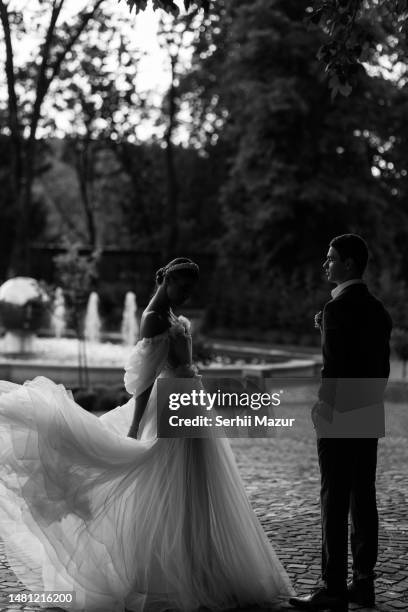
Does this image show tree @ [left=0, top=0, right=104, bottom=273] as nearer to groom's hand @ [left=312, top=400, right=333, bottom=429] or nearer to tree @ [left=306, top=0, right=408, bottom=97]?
tree @ [left=306, top=0, right=408, bottom=97]

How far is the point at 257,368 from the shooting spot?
1666 centimetres

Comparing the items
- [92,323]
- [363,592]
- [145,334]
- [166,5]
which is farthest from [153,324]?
[92,323]

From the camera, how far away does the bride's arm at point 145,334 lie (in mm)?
4980

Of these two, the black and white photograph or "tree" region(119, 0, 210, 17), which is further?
"tree" region(119, 0, 210, 17)

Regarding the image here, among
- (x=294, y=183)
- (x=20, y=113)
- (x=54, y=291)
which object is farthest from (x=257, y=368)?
(x=20, y=113)

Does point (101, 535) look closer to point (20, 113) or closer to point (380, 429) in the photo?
point (380, 429)

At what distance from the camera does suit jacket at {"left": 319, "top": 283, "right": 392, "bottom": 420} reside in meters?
4.52

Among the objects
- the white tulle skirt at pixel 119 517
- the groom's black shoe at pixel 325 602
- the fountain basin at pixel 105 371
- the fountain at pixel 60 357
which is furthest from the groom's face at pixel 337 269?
the fountain at pixel 60 357

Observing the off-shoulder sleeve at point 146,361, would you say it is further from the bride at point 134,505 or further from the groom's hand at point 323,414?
the groom's hand at point 323,414

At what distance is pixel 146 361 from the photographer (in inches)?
196

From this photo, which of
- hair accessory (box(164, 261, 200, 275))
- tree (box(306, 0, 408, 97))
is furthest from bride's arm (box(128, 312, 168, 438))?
tree (box(306, 0, 408, 97))

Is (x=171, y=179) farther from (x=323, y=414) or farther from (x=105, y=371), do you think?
(x=323, y=414)

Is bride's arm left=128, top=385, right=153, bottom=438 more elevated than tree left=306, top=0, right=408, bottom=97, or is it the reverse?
tree left=306, top=0, right=408, bottom=97

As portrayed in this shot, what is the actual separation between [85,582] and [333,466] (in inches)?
54.5
